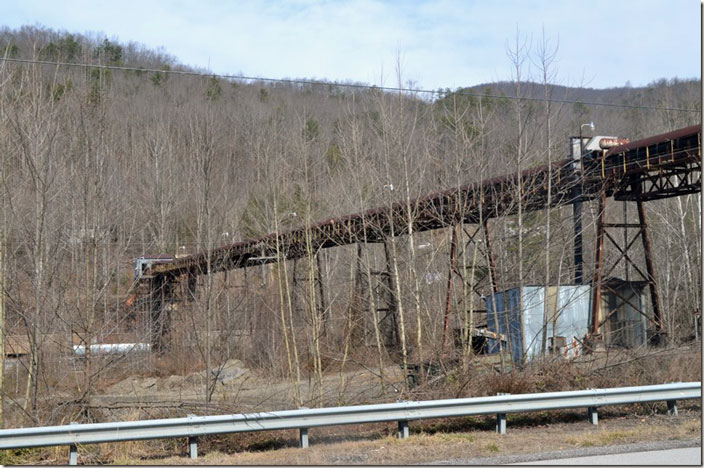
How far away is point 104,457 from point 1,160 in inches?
279

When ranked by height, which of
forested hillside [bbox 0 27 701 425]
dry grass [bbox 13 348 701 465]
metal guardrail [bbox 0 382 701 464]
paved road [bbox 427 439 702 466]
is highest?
forested hillside [bbox 0 27 701 425]

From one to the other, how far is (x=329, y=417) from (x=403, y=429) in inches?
48.0

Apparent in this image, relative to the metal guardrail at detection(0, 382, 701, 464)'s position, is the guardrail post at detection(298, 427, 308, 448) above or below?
below

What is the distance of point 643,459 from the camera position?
26.1 ft

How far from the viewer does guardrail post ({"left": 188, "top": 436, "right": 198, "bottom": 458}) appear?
30.1ft

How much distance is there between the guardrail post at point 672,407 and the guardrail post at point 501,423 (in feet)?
9.91

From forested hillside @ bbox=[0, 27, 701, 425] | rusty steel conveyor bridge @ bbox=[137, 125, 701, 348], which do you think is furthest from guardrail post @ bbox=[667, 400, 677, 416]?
rusty steel conveyor bridge @ bbox=[137, 125, 701, 348]

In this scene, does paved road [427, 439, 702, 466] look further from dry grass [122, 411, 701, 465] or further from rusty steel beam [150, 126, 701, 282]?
rusty steel beam [150, 126, 701, 282]

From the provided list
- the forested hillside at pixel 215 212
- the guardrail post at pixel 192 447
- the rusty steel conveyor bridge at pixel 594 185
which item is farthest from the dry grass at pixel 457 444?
the rusty steel conveyor bridge at pixel 594 185

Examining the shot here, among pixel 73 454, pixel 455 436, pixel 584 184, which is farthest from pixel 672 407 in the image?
pixel 584 184

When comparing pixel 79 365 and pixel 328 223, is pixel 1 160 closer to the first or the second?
pixel 79 365

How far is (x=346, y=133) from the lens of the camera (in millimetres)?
19219

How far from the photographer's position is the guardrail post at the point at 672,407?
11000 millimetres

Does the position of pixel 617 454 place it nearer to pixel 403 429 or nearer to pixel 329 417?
pixel 403 429
